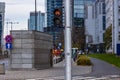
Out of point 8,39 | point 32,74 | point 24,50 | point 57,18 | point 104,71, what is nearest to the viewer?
point 57,18

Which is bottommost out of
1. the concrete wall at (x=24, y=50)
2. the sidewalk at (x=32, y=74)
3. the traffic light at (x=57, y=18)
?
the sidewalk at (x=32, y=74)

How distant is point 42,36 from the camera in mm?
39469

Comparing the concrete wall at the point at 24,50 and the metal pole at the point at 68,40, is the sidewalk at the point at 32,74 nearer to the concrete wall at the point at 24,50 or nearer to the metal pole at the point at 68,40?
the concrete wall at the point at 24,50

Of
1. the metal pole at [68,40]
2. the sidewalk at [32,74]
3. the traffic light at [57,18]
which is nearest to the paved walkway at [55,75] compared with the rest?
the sidewalk at [32,74]

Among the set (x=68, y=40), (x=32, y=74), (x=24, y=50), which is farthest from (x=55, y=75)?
(x=68, y=40)

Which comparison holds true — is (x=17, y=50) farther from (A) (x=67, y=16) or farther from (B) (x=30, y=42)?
(A) (x=67, y=16)

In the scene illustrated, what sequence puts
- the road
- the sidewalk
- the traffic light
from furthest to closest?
the road → the sidewalk → the traffic light

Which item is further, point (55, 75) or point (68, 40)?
point (55, 75)

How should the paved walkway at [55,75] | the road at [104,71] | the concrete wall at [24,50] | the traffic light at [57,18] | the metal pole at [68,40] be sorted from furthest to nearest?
the concrete wall at [24,50] < the road at [104,71] < the paved walkway at [55,75] < the traffic light at [57,18] < the metal pole at [68,40]

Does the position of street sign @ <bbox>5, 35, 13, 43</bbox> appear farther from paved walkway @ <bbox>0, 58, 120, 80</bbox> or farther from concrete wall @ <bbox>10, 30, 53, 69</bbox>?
paved walkway @ <bbox>0, 58, 120, 80</bbox>

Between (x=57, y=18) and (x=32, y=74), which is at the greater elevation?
(x=57, y=18)

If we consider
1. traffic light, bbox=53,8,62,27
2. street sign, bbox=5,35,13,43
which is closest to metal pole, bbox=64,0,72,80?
traffic light, bbox=53,8,62,27

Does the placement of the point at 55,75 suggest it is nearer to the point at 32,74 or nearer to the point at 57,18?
the point at 32,74

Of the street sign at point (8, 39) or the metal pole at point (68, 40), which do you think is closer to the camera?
the metal pole at point (68, 40)
